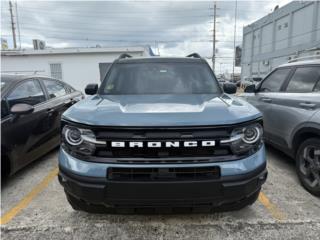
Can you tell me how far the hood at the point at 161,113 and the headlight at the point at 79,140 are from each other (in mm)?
90

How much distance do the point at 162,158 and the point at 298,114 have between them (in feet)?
8.21

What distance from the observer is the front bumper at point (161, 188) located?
2.09 m

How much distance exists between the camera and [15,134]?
11.6 feet

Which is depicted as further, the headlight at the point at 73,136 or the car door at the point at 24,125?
the car door at the point at 24,125

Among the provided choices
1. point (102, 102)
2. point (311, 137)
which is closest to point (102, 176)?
point (102, 102)

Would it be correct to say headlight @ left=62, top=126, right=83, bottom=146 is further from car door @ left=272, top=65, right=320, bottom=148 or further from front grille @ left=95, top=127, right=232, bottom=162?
car door @ left=272, top=65, right=320, bottom=148

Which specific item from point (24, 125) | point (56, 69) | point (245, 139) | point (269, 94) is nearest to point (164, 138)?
point (245, 139)

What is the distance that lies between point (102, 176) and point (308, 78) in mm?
3324

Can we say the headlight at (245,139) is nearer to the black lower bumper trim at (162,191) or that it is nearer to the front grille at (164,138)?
the front grille at (164,138)

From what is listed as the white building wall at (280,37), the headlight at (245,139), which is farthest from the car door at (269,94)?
the white building wall at (280,37)

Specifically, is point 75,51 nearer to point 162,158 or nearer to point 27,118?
point 27,118

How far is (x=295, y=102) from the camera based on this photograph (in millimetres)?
3791

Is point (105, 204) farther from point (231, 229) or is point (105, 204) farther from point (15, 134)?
point (15, 134)

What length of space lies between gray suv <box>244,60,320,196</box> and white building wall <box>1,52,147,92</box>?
564 inches
